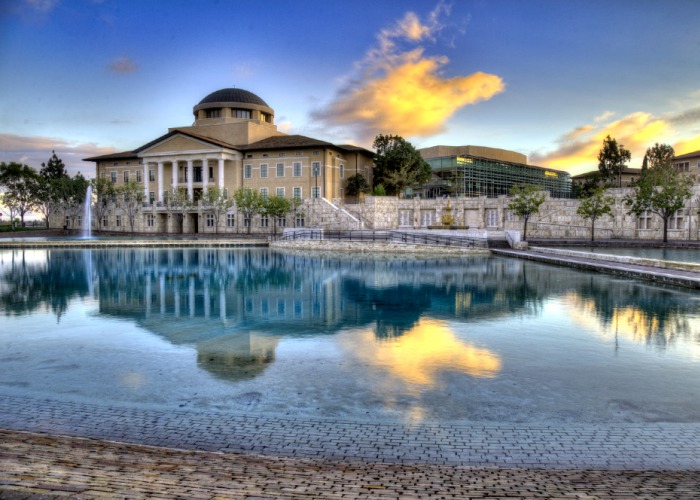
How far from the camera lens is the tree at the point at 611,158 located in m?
78.3

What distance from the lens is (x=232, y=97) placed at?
249 ft

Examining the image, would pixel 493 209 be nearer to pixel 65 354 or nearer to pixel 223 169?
pixel 223 169

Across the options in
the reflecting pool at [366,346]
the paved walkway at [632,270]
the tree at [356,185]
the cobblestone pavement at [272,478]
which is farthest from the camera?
the tree at [356,185]

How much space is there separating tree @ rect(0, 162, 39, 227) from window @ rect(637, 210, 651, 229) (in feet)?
250

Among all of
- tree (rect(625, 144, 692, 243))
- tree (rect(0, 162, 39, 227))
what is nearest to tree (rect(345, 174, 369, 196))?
tree (rect(625, 144, 692, 243))

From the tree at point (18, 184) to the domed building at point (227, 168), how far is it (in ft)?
37.8

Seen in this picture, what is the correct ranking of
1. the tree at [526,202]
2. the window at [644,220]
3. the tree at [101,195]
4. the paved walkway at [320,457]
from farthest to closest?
the tree at [101,195] < the window at [644,220] < the tree at [526,202] < the paved walkway at [320,457]

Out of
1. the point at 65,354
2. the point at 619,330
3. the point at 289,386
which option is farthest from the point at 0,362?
the point at 619,330

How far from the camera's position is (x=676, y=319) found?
15.8 m

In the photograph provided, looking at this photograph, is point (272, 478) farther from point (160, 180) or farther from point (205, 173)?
point (160, 180)

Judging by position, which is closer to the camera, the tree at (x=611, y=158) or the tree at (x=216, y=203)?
the tree at (x=216, y=203)

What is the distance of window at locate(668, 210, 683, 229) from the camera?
53031 millimetres

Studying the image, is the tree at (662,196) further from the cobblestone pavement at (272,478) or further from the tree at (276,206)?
the cobblestone pavement at (272,478)

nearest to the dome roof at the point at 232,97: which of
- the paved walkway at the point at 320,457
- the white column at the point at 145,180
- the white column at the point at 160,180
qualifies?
the white column at the point at 160,180
